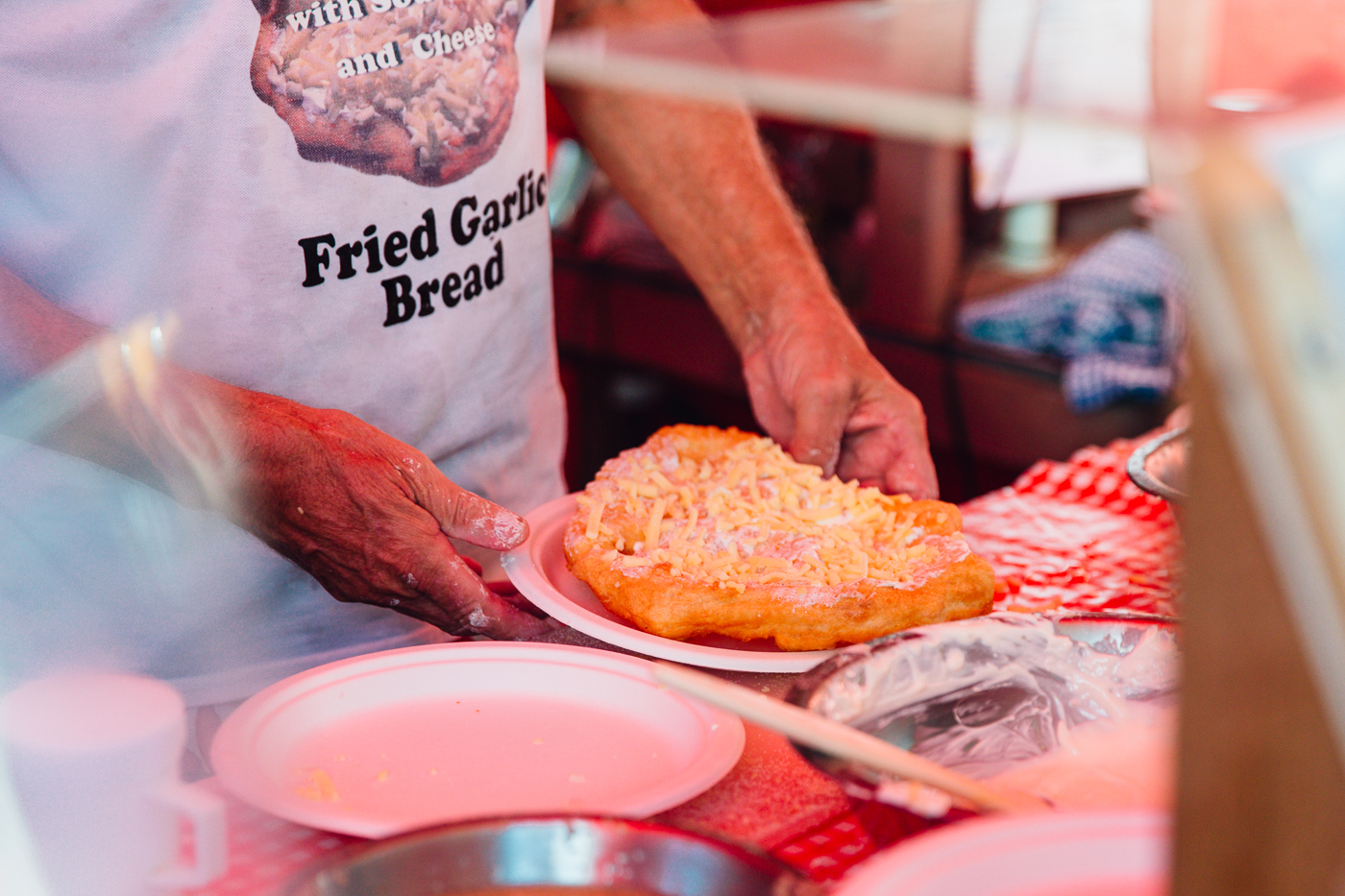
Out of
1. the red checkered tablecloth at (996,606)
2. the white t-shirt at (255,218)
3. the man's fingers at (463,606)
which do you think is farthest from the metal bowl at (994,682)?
the white t-shirt at (255,218)

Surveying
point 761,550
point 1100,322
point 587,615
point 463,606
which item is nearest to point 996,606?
point 761,550

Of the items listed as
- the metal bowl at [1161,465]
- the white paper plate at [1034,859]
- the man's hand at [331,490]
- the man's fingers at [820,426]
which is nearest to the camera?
the white paper plate at [1034,859]

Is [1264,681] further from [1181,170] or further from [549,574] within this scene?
[549,574]

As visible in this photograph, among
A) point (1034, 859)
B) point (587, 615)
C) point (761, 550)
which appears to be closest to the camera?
point (1034, 859)

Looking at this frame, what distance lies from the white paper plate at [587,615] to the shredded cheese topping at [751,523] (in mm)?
64

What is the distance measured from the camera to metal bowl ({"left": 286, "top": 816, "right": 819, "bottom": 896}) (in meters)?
0.67

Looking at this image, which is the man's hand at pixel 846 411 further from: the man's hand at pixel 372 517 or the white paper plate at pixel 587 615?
the man's hand at pixel 372 517

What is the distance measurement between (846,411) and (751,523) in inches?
12.2

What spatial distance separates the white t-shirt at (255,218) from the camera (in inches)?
50.3

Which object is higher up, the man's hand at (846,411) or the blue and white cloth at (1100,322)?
the man's hand at (846,411)

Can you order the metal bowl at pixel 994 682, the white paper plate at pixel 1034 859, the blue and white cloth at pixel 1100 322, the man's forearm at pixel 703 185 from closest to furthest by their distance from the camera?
the white paper plate at pixel 1034 859
the metal bowl at pixel 994 682
the man's forearm at pixel 703 185
the blue and white cloth at pixel 1100 322

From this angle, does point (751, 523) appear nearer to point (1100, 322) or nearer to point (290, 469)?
point (290, 469)

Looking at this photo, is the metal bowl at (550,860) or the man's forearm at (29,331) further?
the man's forearm at (29,331)

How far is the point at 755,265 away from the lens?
178cm
